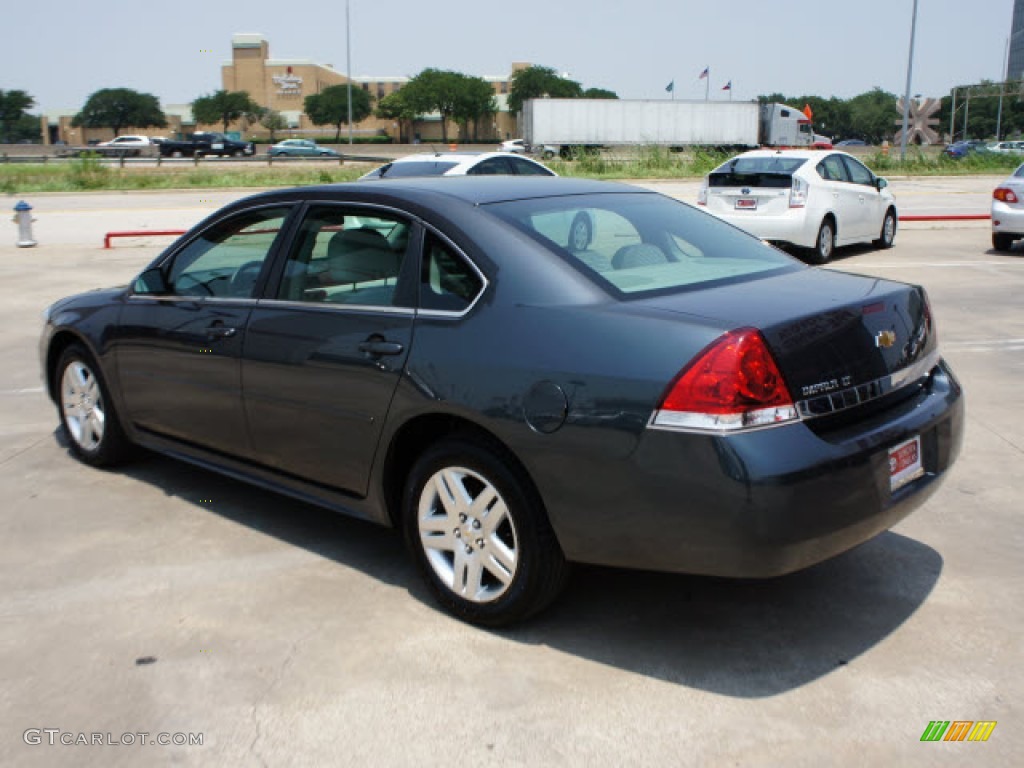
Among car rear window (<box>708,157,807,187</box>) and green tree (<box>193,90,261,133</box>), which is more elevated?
green tree (<box>193,90,261,133</box>)

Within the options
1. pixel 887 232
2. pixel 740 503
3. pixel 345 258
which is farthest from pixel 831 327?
pixel 887 232

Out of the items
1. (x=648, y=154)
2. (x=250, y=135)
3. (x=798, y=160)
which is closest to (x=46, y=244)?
(x=798, y=160)

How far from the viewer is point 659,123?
57.1 m

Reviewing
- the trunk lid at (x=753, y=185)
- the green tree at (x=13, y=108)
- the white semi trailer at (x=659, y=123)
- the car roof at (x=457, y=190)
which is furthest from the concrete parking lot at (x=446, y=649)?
the green tree at (x=13, y=108)

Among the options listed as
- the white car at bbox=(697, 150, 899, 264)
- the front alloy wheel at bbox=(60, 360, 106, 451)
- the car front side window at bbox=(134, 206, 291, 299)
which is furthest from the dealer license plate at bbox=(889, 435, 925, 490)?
the white car at bbox=(697, 150, 899, 264)

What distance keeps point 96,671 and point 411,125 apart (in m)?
133

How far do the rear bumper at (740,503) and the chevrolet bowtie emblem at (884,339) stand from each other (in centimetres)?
30

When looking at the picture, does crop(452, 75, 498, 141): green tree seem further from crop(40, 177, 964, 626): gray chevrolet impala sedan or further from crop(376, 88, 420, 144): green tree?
crop(40, 177, 964, 626): gray chevrolet impala sedan

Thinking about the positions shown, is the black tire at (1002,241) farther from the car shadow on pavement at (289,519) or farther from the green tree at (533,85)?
the green tree at (533,85)

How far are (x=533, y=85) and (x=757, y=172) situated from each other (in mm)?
128216

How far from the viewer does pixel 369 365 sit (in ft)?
13.5

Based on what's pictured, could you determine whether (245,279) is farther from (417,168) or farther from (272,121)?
(272,121)

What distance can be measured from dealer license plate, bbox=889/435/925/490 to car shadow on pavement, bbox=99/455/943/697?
58 centimetres

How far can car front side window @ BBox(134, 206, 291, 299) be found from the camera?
15.9 feet
